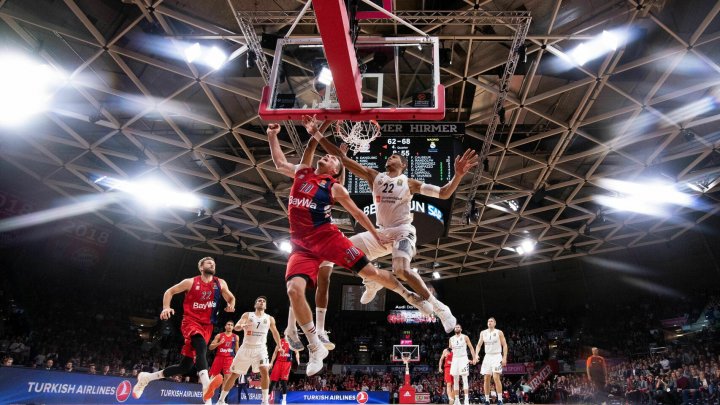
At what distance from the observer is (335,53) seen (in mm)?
6270

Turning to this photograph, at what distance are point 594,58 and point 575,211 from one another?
11746 mm

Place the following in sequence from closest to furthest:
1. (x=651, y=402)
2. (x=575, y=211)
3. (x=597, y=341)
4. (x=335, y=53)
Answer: (x=335, y=53) < (x=651, y=402) < (x=575, y=211) < (x=597, y=341)

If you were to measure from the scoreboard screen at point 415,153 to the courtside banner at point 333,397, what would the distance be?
12.5 m

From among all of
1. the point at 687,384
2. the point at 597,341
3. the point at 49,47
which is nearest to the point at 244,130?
the point at 49,47

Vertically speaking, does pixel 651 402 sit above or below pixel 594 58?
below

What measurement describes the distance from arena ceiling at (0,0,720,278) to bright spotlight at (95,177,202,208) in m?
0.58

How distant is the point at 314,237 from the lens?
4.57 metres

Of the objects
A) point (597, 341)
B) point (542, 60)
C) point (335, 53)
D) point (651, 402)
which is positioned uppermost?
point (542, 60)

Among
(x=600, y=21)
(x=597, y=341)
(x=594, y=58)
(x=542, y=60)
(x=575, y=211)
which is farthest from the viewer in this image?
(x=597, y=341)

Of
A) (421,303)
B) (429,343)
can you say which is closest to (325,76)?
(421,303)

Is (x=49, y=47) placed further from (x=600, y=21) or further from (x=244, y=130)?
(x=600, y=21)

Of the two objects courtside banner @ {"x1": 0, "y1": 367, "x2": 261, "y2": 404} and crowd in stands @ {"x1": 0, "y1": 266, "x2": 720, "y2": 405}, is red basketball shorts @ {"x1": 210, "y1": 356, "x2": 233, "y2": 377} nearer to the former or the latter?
courtside banner @ {"x1": 0, "y1": 367, "x2": 261, "y2": 404}

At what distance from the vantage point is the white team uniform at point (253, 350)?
9000 mm

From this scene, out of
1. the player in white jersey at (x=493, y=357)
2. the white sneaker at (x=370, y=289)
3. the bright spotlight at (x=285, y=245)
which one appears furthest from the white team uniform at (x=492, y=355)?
the bright spotlight at (x=285, y=245)
